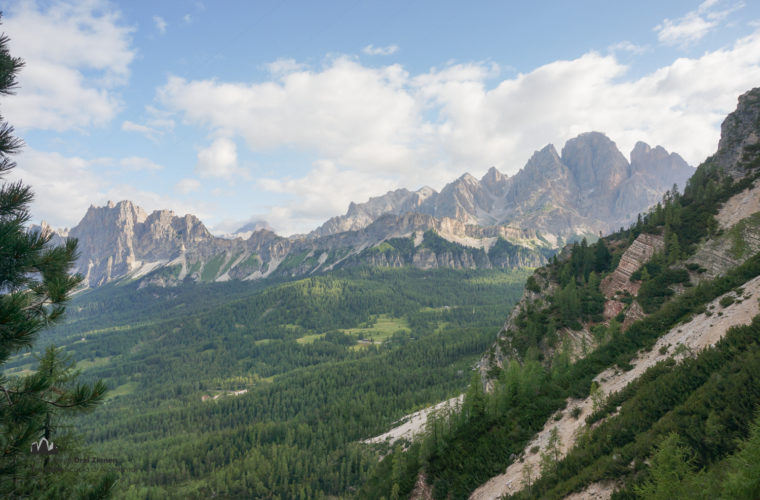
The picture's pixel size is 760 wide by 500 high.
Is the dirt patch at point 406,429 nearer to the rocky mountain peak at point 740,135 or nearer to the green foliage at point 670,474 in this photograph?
the green foliage at point 670,474

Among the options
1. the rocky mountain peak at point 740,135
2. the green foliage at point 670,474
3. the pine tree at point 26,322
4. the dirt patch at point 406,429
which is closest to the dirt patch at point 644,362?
the green foliage at point 670,474

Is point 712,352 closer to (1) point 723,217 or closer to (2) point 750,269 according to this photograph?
(2) point 750,269

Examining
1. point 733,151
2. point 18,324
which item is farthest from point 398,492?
point 733,151

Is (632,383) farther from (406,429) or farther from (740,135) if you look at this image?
(740,135)

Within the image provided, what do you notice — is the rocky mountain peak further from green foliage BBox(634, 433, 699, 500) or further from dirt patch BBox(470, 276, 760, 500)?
green foliage BBox(634, 433, 699, 500)

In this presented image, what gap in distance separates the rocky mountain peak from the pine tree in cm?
12028

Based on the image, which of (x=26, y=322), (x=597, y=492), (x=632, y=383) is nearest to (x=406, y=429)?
(x=632, y=383)

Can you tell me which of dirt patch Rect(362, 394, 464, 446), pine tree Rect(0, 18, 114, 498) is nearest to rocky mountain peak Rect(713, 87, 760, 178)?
dirt patch Rect(362, 394, 464, 446)

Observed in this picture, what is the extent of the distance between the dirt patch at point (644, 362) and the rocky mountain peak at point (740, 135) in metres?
75.8

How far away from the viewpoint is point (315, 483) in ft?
285

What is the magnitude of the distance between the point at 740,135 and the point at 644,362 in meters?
101

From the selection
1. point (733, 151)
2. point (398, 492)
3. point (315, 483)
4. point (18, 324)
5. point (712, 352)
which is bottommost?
point (315, 483)

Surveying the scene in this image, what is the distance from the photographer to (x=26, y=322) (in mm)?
10320

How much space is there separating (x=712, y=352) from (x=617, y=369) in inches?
448
